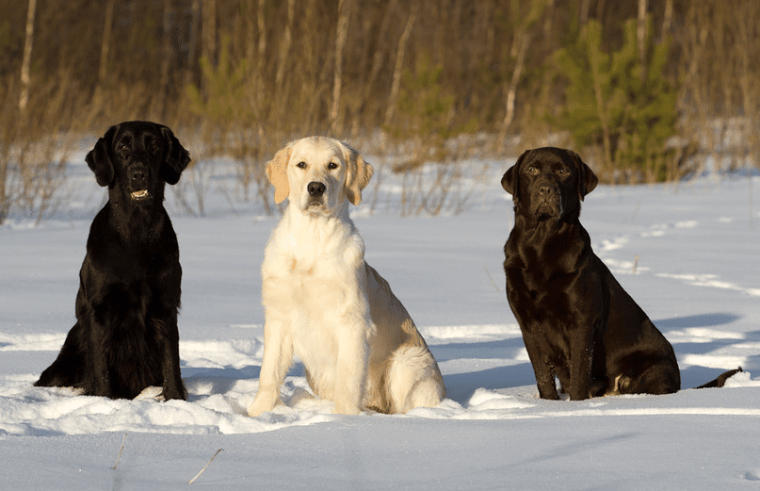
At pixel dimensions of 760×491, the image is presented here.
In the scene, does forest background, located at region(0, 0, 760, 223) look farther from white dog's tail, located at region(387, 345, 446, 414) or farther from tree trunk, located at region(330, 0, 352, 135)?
white dog's tail, located at region(387, 345, 446, 414)

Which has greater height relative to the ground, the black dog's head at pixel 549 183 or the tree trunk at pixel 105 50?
the tree trunk at pixel 105 50

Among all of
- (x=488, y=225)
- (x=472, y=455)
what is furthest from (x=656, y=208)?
(x=472, y=455)

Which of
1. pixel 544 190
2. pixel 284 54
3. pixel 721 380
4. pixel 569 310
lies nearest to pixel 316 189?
pixel 544 190

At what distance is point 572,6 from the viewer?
14445 millimetres

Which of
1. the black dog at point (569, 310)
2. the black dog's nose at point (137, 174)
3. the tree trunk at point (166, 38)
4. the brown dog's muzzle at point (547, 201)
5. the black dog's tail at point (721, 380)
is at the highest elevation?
the tree trunk at point (166, 38)

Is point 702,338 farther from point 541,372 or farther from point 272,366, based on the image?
point 272,366

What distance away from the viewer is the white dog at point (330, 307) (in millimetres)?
3164

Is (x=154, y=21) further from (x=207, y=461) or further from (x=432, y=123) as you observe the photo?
(x=207, y=461)

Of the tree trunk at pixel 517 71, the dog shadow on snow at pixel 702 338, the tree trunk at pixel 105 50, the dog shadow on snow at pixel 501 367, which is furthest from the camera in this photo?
the tree trunk at pixel 105 50

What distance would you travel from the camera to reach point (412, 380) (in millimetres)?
3354

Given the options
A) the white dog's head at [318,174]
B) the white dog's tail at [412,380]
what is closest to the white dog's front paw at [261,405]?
the white dog's tail at [412,380]

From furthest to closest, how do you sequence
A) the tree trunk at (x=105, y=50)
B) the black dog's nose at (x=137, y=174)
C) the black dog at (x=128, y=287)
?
the tree trunk at (x=105, y=50) → the black dog's nose at (x=137, y=174) → the black dog at (x=128, y=287)

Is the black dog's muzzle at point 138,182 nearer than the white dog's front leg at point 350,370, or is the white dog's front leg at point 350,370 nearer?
the white dog's front leg at point 350,370

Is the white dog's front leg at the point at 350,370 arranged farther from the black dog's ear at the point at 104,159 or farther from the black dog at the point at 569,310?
the black dog's ear at the point at 104,159
